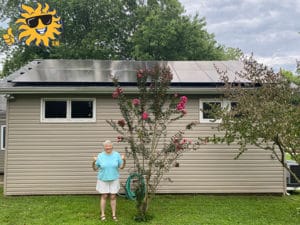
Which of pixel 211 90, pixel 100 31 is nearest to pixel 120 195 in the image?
pixel 211 90

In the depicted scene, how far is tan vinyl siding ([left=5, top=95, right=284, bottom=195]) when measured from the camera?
7005 mm

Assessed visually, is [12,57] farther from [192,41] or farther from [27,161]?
[27,161]

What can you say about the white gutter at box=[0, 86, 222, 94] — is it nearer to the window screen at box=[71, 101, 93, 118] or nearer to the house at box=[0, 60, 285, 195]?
the house at box=[0, 60, 285, 195]

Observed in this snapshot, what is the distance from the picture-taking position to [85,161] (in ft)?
23.4

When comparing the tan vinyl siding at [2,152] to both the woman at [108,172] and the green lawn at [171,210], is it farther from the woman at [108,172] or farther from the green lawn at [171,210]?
the woman at [108,172]

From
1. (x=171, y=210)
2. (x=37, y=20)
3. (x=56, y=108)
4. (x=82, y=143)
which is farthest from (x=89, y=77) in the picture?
(x=37, y=20)

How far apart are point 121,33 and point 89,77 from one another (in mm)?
16736

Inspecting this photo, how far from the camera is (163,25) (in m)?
20.5

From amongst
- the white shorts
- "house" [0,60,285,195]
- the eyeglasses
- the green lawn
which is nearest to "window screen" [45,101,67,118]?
"house" [0,60,285,195]

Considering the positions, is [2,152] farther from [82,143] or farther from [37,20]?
[37,20]

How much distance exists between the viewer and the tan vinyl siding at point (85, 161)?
7.01 m

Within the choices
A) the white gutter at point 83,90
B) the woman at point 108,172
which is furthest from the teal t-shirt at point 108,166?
the white gutter at point 83,90

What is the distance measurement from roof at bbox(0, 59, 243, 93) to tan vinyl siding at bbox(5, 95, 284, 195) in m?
0.38

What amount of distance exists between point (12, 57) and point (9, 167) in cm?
1682
